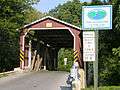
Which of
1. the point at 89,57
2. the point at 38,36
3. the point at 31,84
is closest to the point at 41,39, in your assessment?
the point at 38,36

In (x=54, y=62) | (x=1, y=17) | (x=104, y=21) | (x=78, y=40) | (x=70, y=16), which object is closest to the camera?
(x=104, y=21)

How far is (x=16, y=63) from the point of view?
122ft

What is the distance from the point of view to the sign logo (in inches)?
444

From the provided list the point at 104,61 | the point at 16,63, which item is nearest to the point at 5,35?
the point at 16,63

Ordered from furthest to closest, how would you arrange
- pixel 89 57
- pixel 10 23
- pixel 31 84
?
1. pixel 10 23
2. pixel 31 84
3. pixel 89 57

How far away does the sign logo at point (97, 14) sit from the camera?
37.0 ft

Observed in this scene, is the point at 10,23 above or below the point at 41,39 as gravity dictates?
above

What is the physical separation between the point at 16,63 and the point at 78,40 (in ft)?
21.8

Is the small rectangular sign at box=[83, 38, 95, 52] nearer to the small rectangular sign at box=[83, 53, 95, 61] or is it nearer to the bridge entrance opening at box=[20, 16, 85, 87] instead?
the small rectangular sign at box=[83, 53, 95, 61]

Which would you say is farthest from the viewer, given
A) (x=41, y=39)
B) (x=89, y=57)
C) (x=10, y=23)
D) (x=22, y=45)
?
(x=41, y=39)

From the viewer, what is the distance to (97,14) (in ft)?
37.1

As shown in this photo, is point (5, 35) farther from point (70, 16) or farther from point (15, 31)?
point (70, 16)

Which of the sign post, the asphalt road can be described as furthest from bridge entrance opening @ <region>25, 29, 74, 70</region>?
the sign post

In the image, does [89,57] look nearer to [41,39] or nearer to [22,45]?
[22,45]
